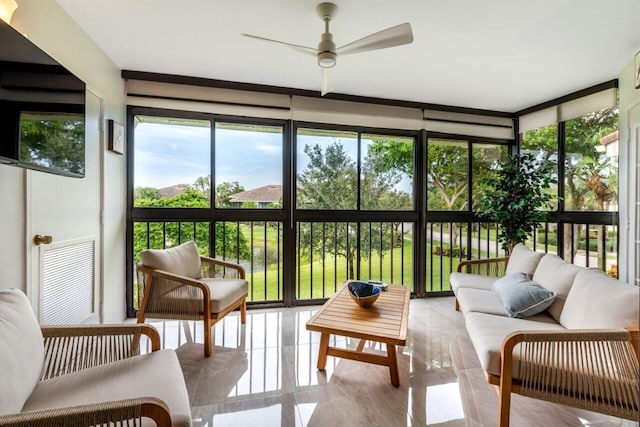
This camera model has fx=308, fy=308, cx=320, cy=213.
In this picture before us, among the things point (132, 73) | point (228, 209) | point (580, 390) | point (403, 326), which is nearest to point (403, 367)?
point (403, 326)

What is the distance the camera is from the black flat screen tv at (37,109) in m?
1.27

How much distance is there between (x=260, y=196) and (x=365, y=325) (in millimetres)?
1936

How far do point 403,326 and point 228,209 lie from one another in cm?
216

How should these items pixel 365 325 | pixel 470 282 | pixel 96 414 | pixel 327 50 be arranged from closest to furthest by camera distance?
pixel 96 414, pixel 365 325, pixel 327 50, pixel 470 282

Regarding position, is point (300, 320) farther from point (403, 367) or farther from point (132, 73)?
point (132, 73)

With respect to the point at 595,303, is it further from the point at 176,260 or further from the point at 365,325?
the point at 176,260

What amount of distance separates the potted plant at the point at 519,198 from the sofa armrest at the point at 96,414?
3625 mm

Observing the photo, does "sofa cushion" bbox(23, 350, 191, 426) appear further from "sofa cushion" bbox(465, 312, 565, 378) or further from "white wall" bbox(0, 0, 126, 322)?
"sofa cushion" bbox(465, 312, 565, 378)

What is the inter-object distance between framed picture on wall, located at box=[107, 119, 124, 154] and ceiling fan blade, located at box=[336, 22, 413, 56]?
2.03 m

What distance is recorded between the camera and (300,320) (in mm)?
2980

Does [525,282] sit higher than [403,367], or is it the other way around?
[525,282]

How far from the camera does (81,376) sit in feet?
4.25

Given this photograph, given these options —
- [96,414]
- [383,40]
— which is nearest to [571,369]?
[96,414]

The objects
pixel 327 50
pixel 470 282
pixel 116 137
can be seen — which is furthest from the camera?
pixel 470 282
